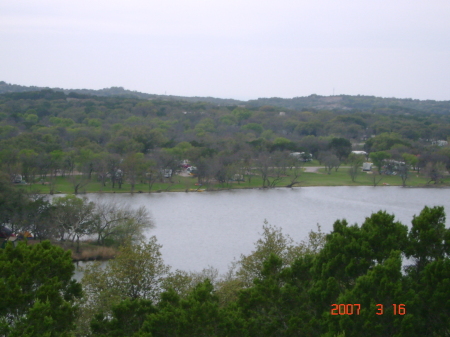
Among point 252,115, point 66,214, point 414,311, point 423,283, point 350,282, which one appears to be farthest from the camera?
point 252,115

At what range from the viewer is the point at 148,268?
696cm

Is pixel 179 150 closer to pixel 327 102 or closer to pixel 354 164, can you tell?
pixel 354 164

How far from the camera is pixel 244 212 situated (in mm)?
18406

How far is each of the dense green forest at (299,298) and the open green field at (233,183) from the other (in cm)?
1582

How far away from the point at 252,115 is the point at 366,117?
1188 cm

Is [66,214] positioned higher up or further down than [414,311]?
further down

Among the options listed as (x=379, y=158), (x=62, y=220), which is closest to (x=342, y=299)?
(x=62, y=220)

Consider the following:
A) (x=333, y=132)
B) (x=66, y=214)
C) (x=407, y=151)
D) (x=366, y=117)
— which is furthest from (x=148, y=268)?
(x=366, y=117)

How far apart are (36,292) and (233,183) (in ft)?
64.6

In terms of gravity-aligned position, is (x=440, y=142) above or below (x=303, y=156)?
above

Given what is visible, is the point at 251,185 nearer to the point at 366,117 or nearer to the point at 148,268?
the point at 148,268

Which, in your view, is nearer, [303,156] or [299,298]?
[299,298]

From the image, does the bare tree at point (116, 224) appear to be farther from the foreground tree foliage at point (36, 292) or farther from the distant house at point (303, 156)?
the distant house at point (303, 156)

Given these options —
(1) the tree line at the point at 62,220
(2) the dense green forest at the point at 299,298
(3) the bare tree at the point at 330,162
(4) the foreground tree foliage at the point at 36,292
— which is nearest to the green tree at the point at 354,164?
(3) the bare tree at the point at 330,162
